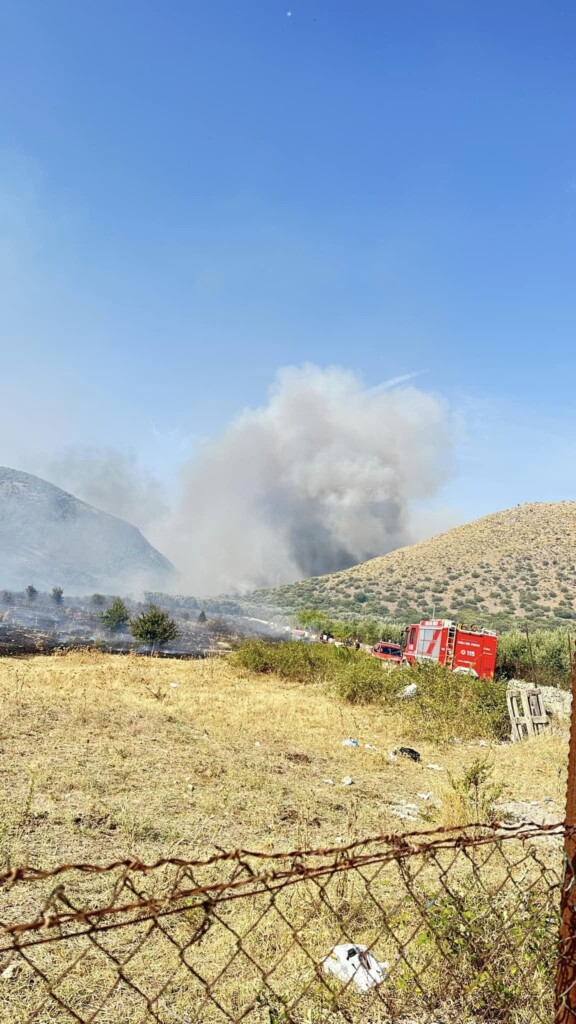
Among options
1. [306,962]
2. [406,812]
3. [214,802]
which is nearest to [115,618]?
[214,802]

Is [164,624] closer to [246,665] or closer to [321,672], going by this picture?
[246,665]

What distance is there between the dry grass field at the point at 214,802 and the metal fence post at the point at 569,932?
0.87 m

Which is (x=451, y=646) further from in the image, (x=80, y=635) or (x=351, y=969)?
(x=80, y=635)

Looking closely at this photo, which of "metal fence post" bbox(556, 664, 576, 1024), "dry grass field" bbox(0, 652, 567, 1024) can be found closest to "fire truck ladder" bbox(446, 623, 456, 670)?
"dry grass field" bbox(0, 652, 567, 1024)

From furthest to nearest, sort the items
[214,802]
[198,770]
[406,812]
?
[198,770]
[406,812]
[214,802]

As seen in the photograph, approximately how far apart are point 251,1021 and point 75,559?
99259 mm

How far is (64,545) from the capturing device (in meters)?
98.0

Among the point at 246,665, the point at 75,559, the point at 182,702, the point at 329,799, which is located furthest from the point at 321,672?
the point at 75,559

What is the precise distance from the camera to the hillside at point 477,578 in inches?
1815

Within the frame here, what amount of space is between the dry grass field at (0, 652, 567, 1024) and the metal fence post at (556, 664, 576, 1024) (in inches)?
34.1

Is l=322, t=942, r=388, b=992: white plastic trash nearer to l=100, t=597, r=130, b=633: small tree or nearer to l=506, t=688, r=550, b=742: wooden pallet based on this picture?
l=506, t=688, r=550, b=742: wooden pallet

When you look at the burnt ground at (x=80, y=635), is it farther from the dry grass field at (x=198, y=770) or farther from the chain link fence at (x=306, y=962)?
the chain link fence at (x=306, y=962)

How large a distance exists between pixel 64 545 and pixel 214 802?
97719 millimetres

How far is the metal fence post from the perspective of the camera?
2117 millimetres
